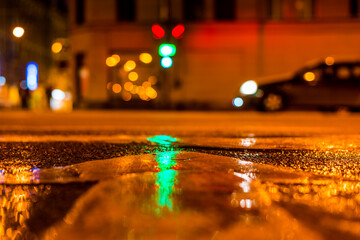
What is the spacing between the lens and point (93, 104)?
24.0 metres

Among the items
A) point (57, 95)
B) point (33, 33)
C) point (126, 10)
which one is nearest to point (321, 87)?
point (126, 10)

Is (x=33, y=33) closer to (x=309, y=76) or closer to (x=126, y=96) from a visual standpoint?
(x=126, y=96)

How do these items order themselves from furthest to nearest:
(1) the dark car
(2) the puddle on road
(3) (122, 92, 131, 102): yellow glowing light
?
1. (3) (122, 92, 131, 102): yellow glowing light
2. (1) the dark car
3. (2) the puddle on road

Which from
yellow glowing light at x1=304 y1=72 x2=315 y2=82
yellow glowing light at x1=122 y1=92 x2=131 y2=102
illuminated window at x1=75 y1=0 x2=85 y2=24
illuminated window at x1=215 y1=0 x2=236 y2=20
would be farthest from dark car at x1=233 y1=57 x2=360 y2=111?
illuminated window at x1=75 y1=0 x2=85 y2=24

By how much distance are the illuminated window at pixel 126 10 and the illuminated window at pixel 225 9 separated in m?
4.04

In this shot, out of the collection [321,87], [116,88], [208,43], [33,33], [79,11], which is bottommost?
[321,87]

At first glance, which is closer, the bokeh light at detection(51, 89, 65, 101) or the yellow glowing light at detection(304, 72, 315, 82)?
the yellow glowing light at detection(304, 72, 315, 82)

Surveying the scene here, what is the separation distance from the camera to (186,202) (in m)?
3.23

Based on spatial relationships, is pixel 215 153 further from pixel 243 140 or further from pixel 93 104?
pixel 93 104

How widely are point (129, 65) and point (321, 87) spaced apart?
409 inches

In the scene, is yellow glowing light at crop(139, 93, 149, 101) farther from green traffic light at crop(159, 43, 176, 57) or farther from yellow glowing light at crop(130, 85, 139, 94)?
green traffic light at crop(159, 43, 176, 57)

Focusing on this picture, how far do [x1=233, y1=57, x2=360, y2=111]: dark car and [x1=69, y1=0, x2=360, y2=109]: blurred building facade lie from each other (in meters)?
6.90

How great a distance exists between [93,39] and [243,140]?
1812cm

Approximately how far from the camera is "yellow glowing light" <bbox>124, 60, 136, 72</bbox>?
76.9 feet
